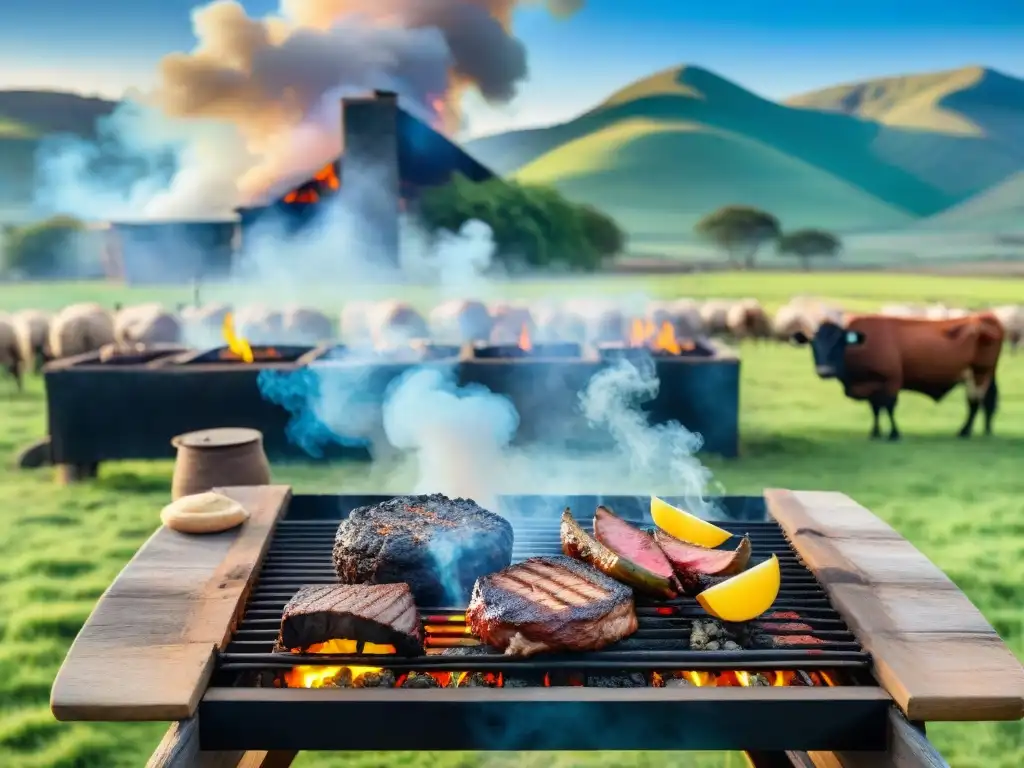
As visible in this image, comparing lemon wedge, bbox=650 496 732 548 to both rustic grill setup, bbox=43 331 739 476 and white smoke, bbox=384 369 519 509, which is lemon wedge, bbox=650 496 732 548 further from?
rustic grill setup, bbox=43 331 739 476

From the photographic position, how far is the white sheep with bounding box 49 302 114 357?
47.9ft

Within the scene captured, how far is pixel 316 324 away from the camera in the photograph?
1611cm

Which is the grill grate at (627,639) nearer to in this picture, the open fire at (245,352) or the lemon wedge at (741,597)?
the lemon wedge at (741,597)

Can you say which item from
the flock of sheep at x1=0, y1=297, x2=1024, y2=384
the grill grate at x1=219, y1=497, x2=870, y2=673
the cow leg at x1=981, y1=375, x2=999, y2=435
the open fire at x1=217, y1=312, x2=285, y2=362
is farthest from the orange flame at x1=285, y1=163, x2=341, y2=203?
the grill grate at x1=219, y1=497, x2=870, y2=673

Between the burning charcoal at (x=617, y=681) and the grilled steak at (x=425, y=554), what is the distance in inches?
23.6

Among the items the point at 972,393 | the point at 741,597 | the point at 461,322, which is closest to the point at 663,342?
the point at 972,393

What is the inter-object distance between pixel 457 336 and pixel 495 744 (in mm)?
14273

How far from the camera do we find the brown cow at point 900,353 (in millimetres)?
11008

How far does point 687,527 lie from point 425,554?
1.20 meters

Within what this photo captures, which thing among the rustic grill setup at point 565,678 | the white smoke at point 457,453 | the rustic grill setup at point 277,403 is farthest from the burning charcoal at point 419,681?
the rustic grill setup at point 277,403

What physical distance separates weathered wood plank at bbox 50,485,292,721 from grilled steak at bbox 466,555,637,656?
856 mm

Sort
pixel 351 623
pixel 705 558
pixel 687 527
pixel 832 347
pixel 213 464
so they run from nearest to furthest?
pixel 351 623 < pixel 705 558 < pixel 687 527 < pixel 213 464 < pixel 832 347

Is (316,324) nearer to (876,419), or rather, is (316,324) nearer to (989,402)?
(876,419)

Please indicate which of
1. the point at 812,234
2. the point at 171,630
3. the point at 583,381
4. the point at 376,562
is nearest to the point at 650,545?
the point at 376,562
